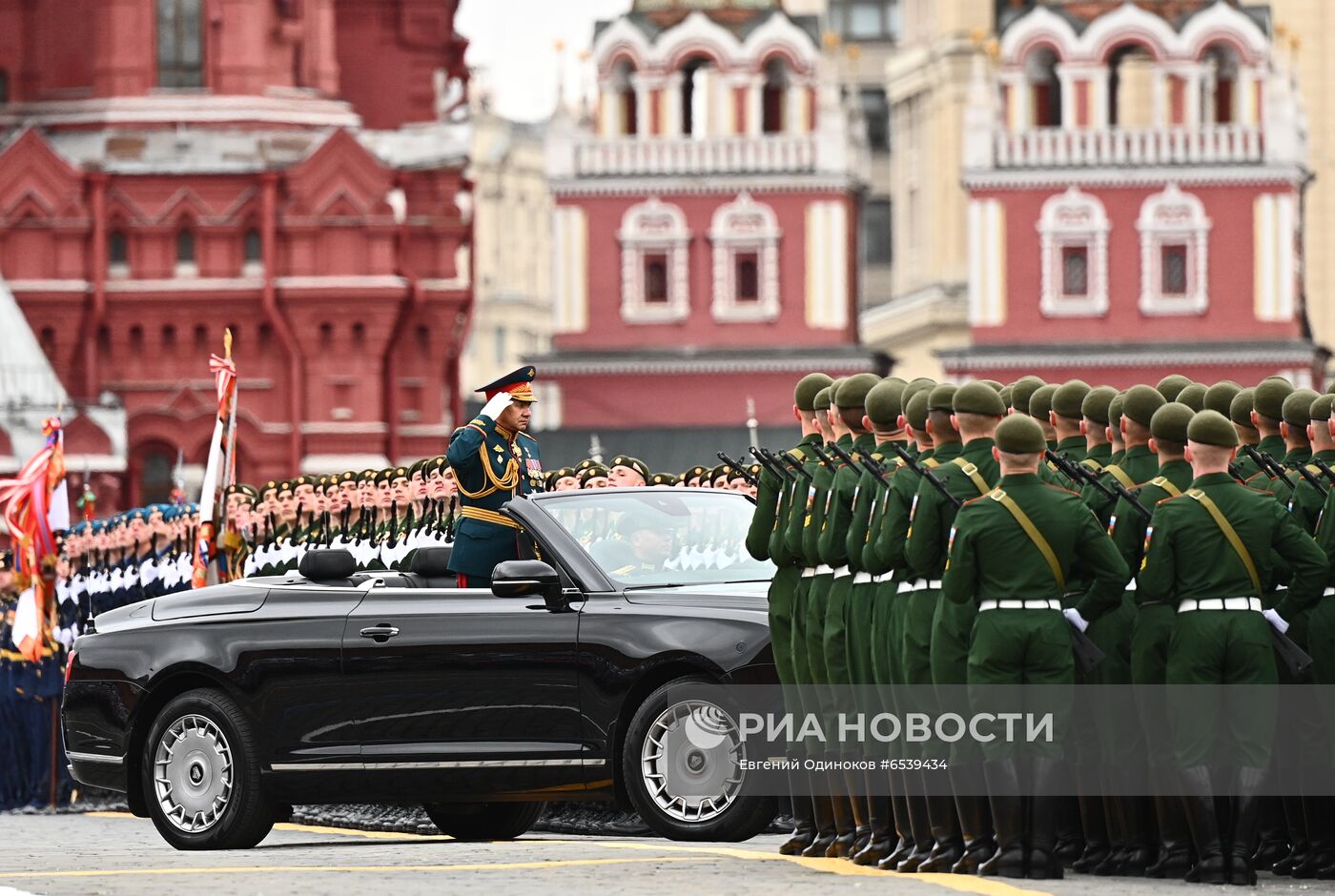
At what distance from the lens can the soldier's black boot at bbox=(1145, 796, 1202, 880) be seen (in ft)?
39.6

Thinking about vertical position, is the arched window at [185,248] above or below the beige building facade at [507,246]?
below

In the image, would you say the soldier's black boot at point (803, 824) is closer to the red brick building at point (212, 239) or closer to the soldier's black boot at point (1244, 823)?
the soldier's black boot at point (1244, 823)

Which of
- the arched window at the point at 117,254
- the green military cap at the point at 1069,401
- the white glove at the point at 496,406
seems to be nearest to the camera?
the green military cap at the point at 1069,401

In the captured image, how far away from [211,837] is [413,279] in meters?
44.1

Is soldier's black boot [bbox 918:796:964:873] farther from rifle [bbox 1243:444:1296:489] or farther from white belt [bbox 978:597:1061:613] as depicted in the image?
rifle [bbox 1243:444:1296:489]

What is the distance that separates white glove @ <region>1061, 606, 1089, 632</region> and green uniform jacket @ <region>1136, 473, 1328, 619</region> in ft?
0.84

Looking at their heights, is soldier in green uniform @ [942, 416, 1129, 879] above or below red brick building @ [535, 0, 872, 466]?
below

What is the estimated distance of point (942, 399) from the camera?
42.1 ft

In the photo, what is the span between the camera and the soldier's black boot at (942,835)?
Answer: 1230 centimetres

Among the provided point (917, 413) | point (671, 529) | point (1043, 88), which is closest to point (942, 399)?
point (917, 413)

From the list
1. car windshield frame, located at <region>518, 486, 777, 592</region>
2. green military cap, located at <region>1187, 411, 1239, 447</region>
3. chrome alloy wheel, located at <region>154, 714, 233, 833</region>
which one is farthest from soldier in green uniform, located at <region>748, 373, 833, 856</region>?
chrome alloy wheel, located at <region>154, 714, 233, 833</region>

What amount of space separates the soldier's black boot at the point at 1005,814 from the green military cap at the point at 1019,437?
3.43 ft

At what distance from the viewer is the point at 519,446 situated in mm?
15406

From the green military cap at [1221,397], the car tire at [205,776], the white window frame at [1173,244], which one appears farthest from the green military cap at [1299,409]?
the white window frame at [1173,244]
